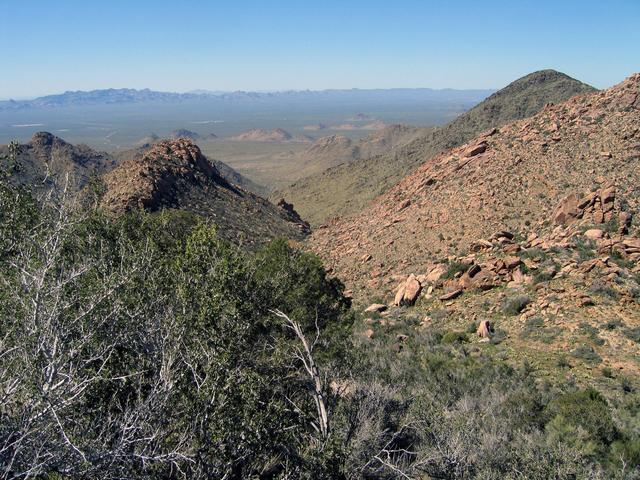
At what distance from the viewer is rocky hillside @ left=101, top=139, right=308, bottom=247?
35.1 m

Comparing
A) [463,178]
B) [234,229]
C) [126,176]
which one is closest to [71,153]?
[126,176]

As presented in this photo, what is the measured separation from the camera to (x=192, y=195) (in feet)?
131

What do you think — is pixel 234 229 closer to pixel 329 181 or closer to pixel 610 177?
pixel 610 177

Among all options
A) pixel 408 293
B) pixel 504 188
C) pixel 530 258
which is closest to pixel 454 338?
pixel 408 293

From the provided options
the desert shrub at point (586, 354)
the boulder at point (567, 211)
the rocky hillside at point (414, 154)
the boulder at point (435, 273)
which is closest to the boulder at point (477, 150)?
the boulder at point (567, 211)

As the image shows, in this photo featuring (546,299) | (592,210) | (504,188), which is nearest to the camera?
(546,299)

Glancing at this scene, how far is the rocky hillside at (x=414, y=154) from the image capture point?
57219mm

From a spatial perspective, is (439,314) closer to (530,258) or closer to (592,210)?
A: (530,258)

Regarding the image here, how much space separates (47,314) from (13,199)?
477 cm

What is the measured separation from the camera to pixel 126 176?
3797cm

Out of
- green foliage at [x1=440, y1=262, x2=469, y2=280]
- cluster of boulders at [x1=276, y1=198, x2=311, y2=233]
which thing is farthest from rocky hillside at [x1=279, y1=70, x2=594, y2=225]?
green foliage at [x1=440, y1=262, x2=469, y2=280]

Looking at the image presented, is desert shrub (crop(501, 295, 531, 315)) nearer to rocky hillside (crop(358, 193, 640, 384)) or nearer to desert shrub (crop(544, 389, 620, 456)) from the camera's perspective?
rocky hillside (crop(358, 193, 640, 384))

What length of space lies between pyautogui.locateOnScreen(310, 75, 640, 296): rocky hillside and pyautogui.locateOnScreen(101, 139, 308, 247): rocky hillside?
6.89 m

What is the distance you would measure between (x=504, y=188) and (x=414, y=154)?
38116 millimetres
